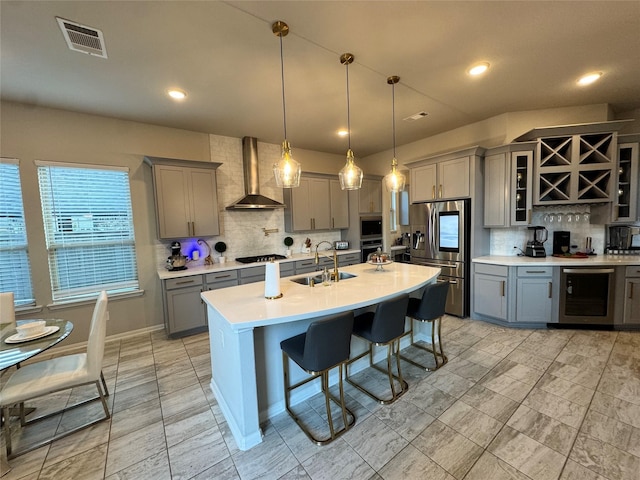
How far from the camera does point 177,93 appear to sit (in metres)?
2.85

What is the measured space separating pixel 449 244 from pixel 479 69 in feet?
7.47

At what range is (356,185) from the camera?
2.73 m

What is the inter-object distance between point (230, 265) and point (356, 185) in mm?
2344

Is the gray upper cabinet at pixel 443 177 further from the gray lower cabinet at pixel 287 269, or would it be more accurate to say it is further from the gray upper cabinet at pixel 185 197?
the gray upper cabinet at pixel 185 197

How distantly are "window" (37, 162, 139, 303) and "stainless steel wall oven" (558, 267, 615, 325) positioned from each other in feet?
18.7

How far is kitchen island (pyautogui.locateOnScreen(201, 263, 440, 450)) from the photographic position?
1727 millimetres

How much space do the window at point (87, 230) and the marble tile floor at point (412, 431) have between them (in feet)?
4.32

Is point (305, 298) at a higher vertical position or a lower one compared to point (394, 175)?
lower

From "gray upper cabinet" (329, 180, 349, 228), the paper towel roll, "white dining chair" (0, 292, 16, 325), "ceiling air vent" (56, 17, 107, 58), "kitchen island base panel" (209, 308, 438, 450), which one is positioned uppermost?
"ceiling air vent" (56, 17, 107, 58)

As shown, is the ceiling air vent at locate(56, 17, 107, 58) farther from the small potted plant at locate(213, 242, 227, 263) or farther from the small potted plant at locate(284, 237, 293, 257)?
the small potted plant at locate(284, 237, 293, 257)

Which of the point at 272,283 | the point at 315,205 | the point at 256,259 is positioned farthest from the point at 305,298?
the point at 315,205

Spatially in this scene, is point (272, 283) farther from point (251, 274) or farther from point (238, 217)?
point (238, 217)

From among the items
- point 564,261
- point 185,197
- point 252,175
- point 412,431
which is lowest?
point 412,431

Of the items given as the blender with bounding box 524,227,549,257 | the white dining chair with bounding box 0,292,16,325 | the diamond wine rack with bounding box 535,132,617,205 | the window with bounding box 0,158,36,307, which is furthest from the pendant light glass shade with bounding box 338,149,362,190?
the window with bounding box 0,158,36,307
